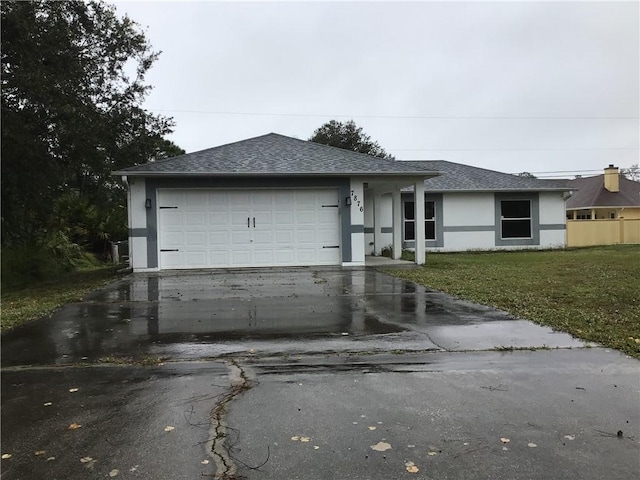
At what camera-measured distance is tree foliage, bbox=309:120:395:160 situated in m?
44.9

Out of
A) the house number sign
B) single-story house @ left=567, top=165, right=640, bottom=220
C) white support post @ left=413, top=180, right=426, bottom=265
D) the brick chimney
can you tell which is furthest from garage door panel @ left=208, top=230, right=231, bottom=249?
the brick chimney

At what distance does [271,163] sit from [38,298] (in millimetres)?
7770

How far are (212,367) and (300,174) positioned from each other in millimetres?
10824

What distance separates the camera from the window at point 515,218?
78.1ft

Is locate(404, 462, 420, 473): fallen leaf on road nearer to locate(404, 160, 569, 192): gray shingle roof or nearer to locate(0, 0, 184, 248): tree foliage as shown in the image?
locate(0, 0, 184, 248): tree foliage

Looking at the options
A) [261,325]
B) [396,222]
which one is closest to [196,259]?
[396,222]

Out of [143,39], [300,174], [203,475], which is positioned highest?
[143,39]

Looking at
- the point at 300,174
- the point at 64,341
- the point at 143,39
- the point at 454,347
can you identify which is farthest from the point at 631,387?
the point at 143,39

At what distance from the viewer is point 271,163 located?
16328 mm

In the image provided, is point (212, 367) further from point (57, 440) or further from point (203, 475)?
point (203, 475)

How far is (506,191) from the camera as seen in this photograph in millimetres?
23438

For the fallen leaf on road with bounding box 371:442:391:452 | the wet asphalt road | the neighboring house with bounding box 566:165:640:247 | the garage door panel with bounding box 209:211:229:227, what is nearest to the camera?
the wet asphalt road

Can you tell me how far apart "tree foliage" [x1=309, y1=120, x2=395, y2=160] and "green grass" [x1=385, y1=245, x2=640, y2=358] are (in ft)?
94.4

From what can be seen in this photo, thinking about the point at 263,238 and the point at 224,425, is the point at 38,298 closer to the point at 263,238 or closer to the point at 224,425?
the point at 263,238
